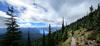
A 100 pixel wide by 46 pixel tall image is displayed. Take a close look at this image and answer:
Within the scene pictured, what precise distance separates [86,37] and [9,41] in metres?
57.6

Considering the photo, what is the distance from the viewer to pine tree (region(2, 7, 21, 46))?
24828mm

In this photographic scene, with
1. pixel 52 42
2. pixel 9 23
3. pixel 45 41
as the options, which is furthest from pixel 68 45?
pixel 9 23

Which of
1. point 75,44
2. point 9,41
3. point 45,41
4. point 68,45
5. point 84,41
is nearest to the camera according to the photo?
point 9,41

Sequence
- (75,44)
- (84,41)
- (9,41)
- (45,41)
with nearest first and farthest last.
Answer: (9,41) → (84,41) → (75,44) → (45,41)

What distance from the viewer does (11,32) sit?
25328 mm

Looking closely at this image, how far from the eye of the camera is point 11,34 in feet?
82.0

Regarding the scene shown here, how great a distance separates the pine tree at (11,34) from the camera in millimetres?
24828

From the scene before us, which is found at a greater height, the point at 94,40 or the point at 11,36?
the point at 11,36

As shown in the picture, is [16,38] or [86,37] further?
[86,37]

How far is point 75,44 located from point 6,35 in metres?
61.1

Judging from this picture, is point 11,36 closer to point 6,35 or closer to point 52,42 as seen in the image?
point 6,35

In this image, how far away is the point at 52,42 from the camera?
333 feet

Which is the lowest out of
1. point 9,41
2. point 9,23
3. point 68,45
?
point 68,45

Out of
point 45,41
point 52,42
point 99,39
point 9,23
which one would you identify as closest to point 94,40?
point 99,39
